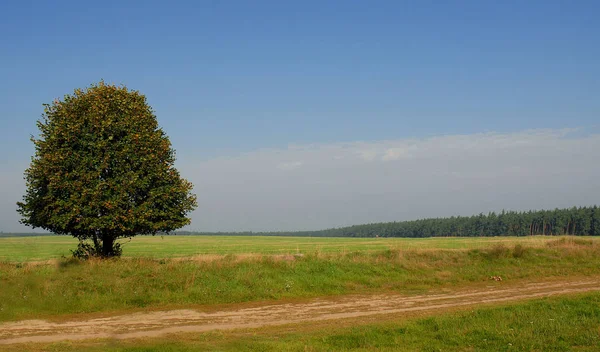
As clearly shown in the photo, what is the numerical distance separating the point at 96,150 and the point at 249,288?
1139 centimetres

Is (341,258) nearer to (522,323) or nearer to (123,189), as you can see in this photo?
(123,189)

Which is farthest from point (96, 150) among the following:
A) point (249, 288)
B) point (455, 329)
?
point (455, 329)

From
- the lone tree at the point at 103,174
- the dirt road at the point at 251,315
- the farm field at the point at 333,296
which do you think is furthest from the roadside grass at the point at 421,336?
the lone tree at the point at 103,174

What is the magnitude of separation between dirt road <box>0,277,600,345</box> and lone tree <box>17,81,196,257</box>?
8.23m

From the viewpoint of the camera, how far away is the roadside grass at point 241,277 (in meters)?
21.4

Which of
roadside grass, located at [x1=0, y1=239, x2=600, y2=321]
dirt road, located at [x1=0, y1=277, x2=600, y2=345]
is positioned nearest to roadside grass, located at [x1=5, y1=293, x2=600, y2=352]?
dirt road, located at [x1=0, y1=277, x2=600, y2=345]

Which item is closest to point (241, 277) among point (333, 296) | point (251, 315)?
point (333, 296)

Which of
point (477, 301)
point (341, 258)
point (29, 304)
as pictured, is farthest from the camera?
point (341, 258)

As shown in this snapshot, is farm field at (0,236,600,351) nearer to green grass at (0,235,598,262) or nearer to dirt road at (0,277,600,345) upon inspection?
dirt road at (0,277,600,345)

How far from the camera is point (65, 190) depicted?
25.9 m

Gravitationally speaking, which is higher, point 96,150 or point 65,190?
point 96,150

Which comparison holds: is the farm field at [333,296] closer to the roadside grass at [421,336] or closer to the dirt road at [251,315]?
the roadside grass at [421,336]

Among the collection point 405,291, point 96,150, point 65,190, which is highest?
point 96,150

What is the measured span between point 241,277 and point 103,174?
9.73 meters
